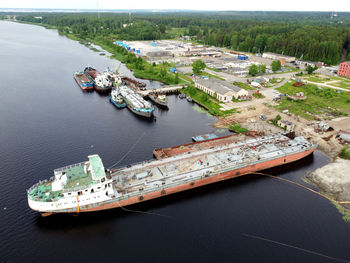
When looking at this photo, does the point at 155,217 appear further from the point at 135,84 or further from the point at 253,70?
the point at 253,70

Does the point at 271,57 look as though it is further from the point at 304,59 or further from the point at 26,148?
the point at 26,148

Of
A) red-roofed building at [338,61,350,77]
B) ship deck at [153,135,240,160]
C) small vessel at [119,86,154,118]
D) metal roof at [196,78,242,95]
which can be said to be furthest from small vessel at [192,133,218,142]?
red-roofed building at [338,61,350,77]

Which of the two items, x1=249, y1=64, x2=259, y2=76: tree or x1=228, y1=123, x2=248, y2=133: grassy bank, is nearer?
x1=228, y1=123, x2=248, y2=133: grassy bank

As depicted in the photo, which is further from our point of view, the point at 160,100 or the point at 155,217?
the point at 160,100

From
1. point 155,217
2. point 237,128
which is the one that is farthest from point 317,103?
point 155,217

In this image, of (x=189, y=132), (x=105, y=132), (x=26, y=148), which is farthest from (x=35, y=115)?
(x=189, y=132)

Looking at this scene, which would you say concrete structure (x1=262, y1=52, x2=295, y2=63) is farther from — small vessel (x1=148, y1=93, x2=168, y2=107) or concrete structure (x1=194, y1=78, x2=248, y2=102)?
small vessel (x1=148, y1=93, x2=168, y2=107)

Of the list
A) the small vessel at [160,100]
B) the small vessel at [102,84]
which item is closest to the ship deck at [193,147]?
the small vessel at [160,100]
